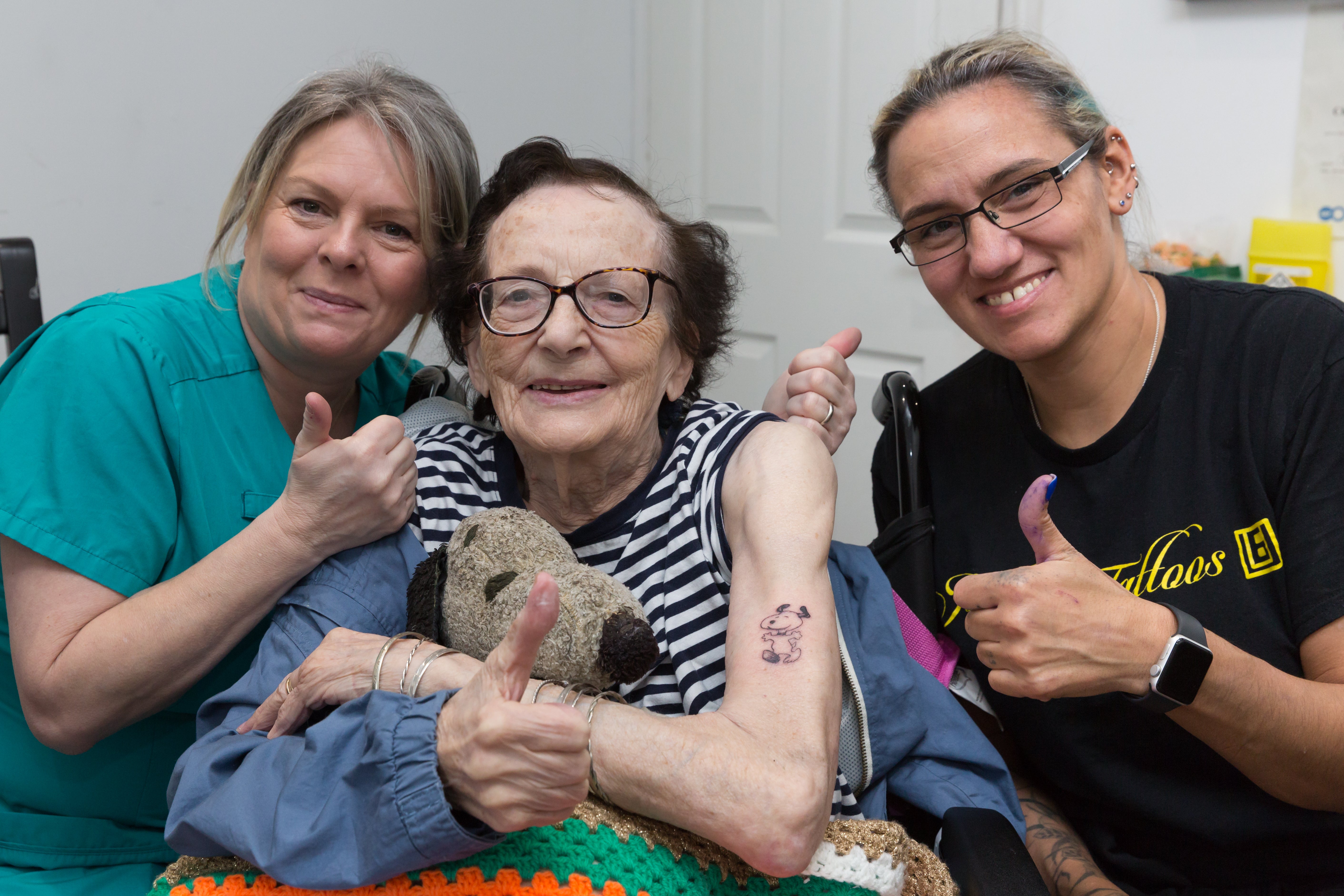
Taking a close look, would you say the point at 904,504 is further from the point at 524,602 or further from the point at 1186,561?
the point at 524,602

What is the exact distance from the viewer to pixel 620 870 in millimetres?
959

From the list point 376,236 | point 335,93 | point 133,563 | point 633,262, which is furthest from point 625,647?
point 335,93

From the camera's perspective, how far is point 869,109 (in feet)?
9.34

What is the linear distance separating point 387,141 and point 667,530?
695 millimetres

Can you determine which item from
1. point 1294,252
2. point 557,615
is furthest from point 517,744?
point 1294,252

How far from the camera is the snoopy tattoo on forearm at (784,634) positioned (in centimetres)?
102

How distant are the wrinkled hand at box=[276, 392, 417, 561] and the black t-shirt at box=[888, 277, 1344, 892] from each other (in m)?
0.79

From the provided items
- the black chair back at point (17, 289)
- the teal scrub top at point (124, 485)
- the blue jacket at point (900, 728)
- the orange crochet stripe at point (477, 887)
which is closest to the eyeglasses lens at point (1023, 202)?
the blue jacket at point (900, 728)

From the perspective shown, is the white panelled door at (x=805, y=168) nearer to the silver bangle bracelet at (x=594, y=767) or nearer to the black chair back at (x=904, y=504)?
the black chair back at (x=904, y=504)

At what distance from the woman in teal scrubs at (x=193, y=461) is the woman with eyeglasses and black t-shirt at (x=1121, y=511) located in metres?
0.72

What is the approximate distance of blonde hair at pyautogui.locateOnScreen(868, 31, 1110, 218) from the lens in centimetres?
135

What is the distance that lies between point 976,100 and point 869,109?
1585 millimetres

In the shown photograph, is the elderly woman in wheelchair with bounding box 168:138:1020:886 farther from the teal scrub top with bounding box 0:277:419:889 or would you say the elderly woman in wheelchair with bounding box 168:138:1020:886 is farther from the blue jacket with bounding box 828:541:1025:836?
Result: the teal scrub top with bounding box 0:277:419:889

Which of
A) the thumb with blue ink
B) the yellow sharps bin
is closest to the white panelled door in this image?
the yellow sharps bin
